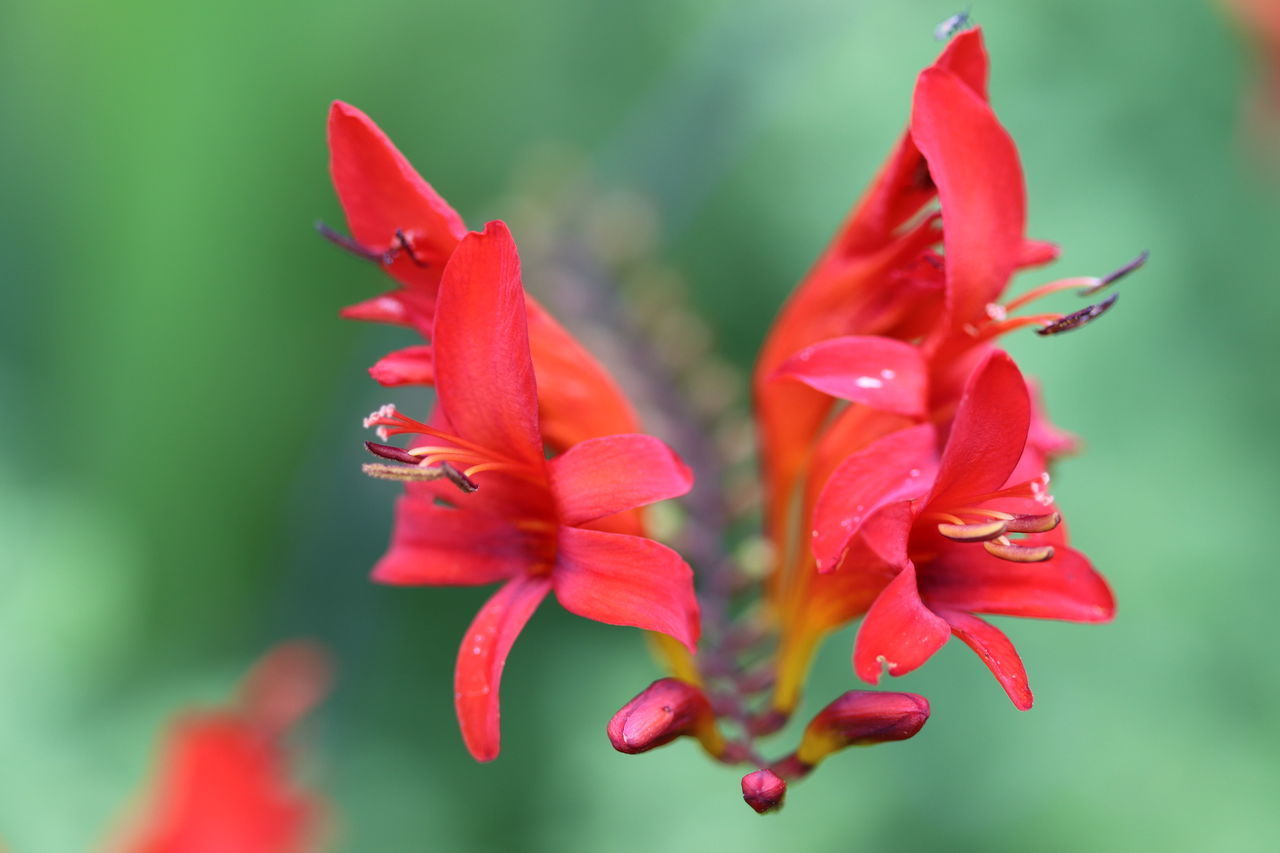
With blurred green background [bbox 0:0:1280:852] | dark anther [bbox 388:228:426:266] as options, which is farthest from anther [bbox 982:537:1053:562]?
blurred green background [bbox 0:0:1280:852]

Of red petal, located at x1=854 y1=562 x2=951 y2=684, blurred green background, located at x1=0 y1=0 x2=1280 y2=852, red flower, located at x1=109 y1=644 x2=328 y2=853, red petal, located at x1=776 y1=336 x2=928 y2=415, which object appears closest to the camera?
red petal, located at x1=854 y1=562 x2=951 y2=684

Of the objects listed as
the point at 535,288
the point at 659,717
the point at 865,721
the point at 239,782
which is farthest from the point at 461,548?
the point at 535,288

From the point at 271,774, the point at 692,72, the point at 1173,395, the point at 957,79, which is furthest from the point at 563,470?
the point at 692,72

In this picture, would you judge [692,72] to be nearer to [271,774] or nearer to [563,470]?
[271,774]

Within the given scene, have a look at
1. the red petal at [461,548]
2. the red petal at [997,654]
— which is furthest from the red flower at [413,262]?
the red petal at [997,654]

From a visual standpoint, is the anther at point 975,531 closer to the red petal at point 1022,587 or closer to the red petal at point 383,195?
the red petal at point 1022,587

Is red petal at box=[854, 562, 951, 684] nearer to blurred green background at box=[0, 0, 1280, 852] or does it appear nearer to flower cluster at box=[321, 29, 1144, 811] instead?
flower cluster at box=[321, 29, 1144, 811]

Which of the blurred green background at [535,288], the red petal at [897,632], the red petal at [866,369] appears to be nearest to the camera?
the red petal at [897,632]
